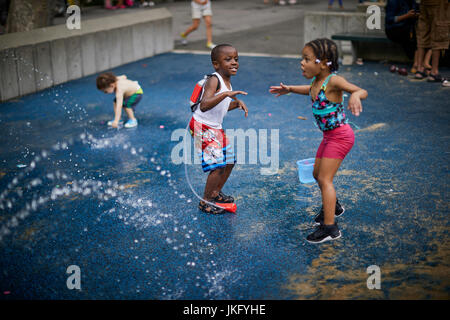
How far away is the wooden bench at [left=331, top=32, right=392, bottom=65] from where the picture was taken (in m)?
9.70

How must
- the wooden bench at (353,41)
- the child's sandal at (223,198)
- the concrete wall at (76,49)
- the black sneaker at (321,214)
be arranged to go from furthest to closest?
the wooden bench at (353,41)
the concrete wall at (76,49)
the child's sandal at (223,198)
the black sneaker at (321,214)

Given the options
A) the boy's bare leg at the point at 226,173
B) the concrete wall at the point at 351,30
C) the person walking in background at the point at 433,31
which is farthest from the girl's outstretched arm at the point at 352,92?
the concrete wall at the point at 351,30

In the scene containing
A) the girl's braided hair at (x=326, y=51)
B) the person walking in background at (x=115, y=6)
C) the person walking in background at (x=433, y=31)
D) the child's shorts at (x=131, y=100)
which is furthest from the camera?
the person walking in background at (x=115, y=6)

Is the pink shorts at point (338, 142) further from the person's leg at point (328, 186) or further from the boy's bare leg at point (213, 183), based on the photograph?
the boy's bare leg at point (213, 183)

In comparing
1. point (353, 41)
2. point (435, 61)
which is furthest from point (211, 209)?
point (353, 41)

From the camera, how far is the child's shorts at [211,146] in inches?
168

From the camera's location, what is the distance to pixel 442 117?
22.5 feet

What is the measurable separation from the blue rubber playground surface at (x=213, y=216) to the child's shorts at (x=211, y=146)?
1.62ft

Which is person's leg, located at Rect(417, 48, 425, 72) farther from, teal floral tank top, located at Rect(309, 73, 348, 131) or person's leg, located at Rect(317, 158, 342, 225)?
person's leg, located at Rect(317, 158, 342, 225)

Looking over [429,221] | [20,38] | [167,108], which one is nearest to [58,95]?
[20,38]

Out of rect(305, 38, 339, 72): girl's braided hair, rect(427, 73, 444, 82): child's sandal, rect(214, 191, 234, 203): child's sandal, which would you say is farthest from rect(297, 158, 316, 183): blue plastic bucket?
rect(427, 73, 444, 82): child's sandal

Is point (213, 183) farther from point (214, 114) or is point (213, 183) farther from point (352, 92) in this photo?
point (352, 92)

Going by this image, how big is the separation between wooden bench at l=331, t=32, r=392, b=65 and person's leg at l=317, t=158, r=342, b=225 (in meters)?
6.56

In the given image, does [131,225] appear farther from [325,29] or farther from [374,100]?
[325,29]
